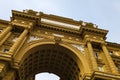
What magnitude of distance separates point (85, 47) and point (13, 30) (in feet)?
47.7

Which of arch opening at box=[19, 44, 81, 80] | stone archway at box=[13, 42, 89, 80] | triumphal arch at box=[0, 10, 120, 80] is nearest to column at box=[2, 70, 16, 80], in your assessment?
triumphal arch at box=[0, 10, 120, 80]

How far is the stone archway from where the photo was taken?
32834mm

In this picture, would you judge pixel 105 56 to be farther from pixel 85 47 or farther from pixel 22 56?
pixel 22 56

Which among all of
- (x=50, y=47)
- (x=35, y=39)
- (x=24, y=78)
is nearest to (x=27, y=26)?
(x=35, y=39)

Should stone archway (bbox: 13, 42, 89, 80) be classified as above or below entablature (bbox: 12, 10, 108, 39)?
below

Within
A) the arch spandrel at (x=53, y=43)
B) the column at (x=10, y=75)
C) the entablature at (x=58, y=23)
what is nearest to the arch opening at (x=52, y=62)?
the arch spandrel at (x=53, y=43)

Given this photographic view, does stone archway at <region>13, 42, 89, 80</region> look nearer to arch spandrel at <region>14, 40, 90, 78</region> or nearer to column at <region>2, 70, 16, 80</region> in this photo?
arch spandrel at <region>14, 40, 90, 78</region>

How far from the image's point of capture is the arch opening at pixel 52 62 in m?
33.8

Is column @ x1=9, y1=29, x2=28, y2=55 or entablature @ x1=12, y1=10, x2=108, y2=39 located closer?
column @ x1=9, y1=29, x2=28, y2=55

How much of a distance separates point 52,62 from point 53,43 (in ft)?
16.7

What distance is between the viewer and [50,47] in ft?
114

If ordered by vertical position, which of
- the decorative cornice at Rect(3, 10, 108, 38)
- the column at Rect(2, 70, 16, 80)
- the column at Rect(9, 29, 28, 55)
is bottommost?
the column at Rect(2, 70, 16, 80)

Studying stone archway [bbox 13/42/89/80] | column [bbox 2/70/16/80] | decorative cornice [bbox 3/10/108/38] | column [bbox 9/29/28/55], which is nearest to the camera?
column [bbox 2/70/16/80]

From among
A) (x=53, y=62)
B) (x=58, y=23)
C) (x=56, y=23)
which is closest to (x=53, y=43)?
(x=53, y=62)
